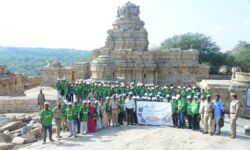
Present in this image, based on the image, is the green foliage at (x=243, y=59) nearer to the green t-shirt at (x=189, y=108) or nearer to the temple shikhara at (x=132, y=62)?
the temple shikhara at (x=132, y=62)

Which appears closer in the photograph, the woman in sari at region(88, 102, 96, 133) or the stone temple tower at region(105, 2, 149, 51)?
the woman in sari at region(88, 102, 96, 133)

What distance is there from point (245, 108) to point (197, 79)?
14.9 meters

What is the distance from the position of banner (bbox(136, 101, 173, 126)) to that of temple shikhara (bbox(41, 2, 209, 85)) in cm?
1338

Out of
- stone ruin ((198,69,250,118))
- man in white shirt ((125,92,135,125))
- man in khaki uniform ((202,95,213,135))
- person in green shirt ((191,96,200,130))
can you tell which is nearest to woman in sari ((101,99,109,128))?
man in white shirt ((125,92,135,125))

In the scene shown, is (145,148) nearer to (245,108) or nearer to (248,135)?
(248,135)

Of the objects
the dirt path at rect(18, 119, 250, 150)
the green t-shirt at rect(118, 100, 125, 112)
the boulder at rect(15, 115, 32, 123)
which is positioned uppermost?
A: the green t-shirt at rect(118, 100, 125, 112)

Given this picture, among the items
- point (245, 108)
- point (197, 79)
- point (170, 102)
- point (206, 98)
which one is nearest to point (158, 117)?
point (170, 102)

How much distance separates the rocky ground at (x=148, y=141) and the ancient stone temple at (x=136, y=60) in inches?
591

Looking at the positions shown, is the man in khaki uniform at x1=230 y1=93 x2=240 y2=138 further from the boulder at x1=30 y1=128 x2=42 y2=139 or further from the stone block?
the stone block

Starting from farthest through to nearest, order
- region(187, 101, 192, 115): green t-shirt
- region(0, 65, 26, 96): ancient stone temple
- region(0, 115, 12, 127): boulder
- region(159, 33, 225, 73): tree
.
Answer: region(159, 33, 225, 73): tree → region(0, 65, 26, 96): ancient stone temple → region(0, 115, 12, 127): boulder → region(187, 101, 192, 115): green t-shirt

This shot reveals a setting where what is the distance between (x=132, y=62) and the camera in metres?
28.4

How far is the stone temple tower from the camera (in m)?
30.9

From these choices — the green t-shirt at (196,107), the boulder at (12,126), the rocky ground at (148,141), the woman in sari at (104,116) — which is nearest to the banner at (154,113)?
the rocky ground at (148,141)

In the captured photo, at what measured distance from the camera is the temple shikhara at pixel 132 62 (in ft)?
92.5
